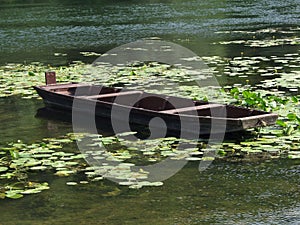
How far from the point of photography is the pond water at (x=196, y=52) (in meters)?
5.98

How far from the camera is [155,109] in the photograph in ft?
31.4

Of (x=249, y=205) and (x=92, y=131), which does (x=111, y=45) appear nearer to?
(x=92, y=131)

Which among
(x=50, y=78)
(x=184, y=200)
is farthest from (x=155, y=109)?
(x=184, y=200)

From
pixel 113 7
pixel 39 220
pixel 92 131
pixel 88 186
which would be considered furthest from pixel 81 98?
pixel 113 7

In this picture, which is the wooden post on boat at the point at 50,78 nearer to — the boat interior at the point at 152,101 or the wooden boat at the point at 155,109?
the wooden boat at the point at 155,109

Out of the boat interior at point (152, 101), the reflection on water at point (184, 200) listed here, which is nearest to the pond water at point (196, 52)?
the reflection on water at point (184, 200)

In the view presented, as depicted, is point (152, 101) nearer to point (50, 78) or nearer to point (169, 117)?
point (169, 117)

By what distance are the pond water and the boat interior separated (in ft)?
2.07

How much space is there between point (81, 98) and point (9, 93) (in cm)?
230

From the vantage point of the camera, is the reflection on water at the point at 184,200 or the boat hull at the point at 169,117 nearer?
the reflection on water at the point at 184,200

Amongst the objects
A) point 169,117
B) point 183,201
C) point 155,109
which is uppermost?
point 169,117

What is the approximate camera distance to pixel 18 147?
8.05 metres

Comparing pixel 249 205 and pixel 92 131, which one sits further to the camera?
pixel 92 131

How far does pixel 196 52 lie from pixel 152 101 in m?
6.56
